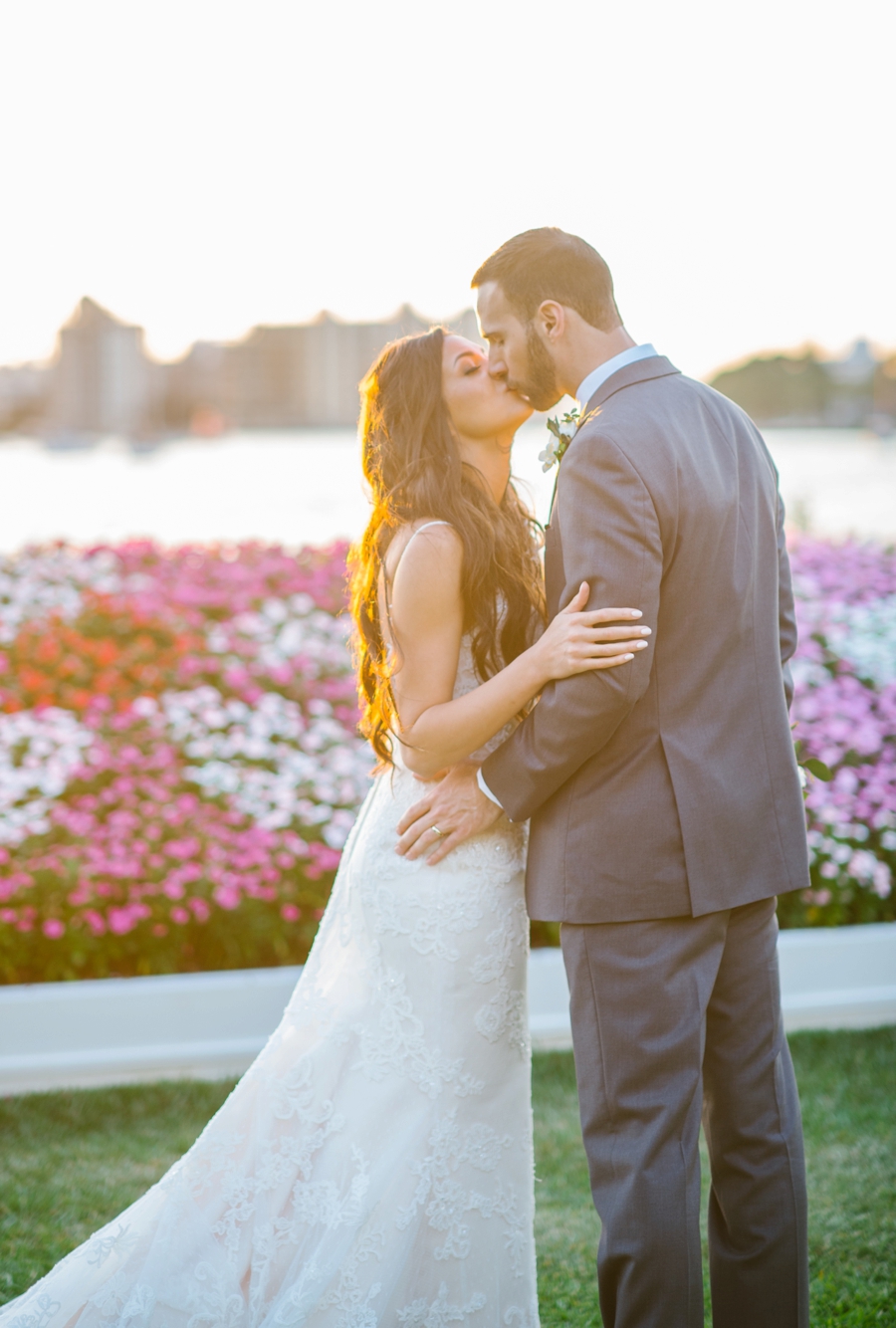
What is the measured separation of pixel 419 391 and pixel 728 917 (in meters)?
1.29

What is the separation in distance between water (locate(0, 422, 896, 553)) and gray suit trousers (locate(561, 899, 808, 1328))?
541 cm

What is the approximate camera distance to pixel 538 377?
2355 mm

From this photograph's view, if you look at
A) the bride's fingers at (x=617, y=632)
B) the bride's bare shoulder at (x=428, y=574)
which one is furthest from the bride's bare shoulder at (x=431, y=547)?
the bride's fingers at (x=617, y=632)

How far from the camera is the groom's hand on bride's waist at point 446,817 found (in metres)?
2.42

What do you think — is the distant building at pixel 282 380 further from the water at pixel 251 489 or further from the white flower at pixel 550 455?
the white flower at pixel 550 455

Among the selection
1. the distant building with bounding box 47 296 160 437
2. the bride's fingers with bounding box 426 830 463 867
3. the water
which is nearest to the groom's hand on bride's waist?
the bride's fingers with bounding box 426 830 463 867

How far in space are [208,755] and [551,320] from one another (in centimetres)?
314

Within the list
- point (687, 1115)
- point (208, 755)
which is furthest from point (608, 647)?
point (208, 755)

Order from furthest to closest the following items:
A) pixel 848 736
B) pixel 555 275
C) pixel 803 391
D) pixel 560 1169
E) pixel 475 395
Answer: pixel 803 391 → pixel 848 736 → pixel 560 1169 → pixel 475 395 → pixel 555 275

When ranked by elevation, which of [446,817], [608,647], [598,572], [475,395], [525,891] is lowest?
[525,891]

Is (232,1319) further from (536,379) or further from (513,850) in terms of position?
(536,379)

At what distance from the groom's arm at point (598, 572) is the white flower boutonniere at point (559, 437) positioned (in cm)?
18

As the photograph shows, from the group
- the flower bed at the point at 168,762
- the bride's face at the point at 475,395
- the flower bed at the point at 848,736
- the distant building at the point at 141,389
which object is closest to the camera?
the bride's face at the point at 475,395

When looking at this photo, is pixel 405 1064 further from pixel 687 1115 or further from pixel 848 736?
pixel 848 736
